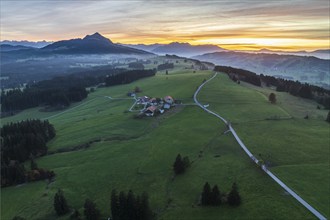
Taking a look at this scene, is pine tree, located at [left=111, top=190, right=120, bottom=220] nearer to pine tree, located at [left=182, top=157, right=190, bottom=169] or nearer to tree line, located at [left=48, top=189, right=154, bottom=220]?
tree line, located at [left=48, top=189, right=154, bottom=220]

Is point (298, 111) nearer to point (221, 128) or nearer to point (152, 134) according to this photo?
point (221, 128)

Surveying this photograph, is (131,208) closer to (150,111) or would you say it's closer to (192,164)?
(192,164)

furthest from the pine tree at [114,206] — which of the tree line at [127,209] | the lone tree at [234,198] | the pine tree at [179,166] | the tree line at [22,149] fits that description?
the tree line at [22,149]

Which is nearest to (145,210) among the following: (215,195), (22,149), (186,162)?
(215,195)

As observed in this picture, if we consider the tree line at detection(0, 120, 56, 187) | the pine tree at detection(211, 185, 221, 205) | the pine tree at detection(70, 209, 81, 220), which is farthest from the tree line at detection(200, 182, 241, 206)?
the tree line at detection(0, 120, 56, 187)

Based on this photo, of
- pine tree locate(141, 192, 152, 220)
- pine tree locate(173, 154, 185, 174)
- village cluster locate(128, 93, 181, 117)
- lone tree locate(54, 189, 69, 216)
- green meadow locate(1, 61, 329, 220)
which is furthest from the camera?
village cluster locate(128, 93, 181, 117)
